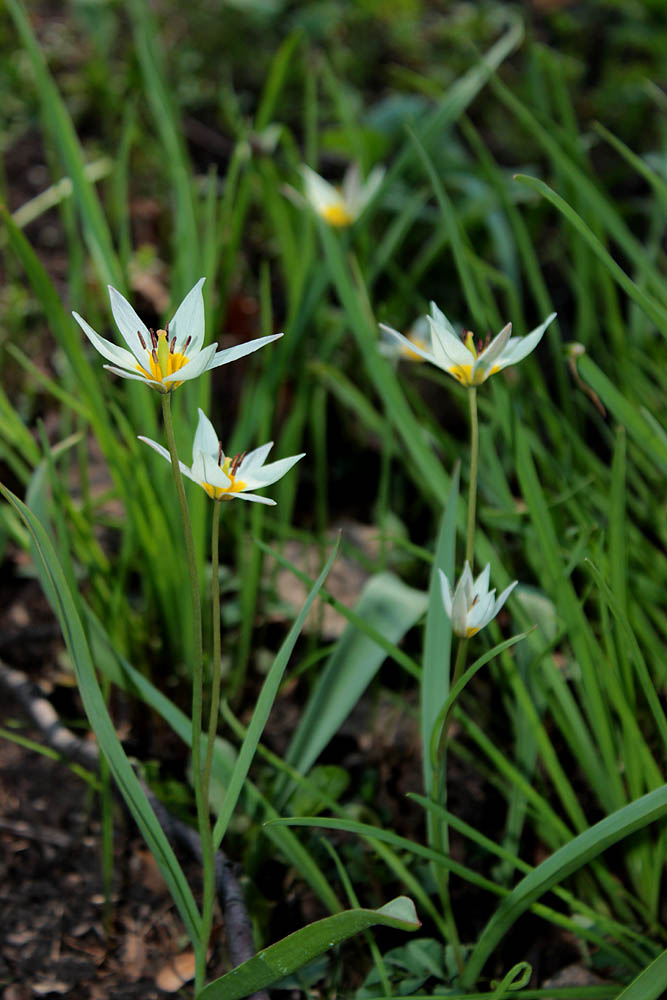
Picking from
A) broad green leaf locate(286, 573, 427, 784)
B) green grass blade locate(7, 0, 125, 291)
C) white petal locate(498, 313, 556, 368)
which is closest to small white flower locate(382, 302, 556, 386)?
white petal locate(498, 313, 556, 368)

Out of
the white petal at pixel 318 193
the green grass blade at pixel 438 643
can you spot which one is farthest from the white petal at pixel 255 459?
the white petal at pixel 318 193

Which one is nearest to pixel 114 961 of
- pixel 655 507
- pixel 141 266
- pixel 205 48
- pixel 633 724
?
pixel 633 724

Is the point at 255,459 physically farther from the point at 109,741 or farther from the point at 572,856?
the point at 572,856

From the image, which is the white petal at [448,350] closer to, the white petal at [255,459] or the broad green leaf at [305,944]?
the white petal at [255,459]

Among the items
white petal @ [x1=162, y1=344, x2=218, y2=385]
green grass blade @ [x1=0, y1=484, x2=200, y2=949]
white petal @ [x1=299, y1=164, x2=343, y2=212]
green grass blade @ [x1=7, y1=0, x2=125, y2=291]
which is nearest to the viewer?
white petal @ [x1=162, y1=344, x2=218, y2=385]

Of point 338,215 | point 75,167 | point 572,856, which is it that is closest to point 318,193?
point 338,215

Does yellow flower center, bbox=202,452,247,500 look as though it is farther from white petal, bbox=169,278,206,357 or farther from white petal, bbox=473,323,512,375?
white petal, bbox=473,323,512,375

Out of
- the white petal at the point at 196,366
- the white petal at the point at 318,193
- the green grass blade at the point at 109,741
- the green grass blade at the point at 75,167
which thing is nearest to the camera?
the white petal at the point at 196,366

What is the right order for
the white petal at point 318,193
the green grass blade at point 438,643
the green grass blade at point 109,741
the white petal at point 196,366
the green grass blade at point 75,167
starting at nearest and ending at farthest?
the white petal at point 196,366 → the green grass blade at point 109,741 → the green grass blade at point 438,643 → the green grass blade at point 75,167 → the white petal at point 318,193
